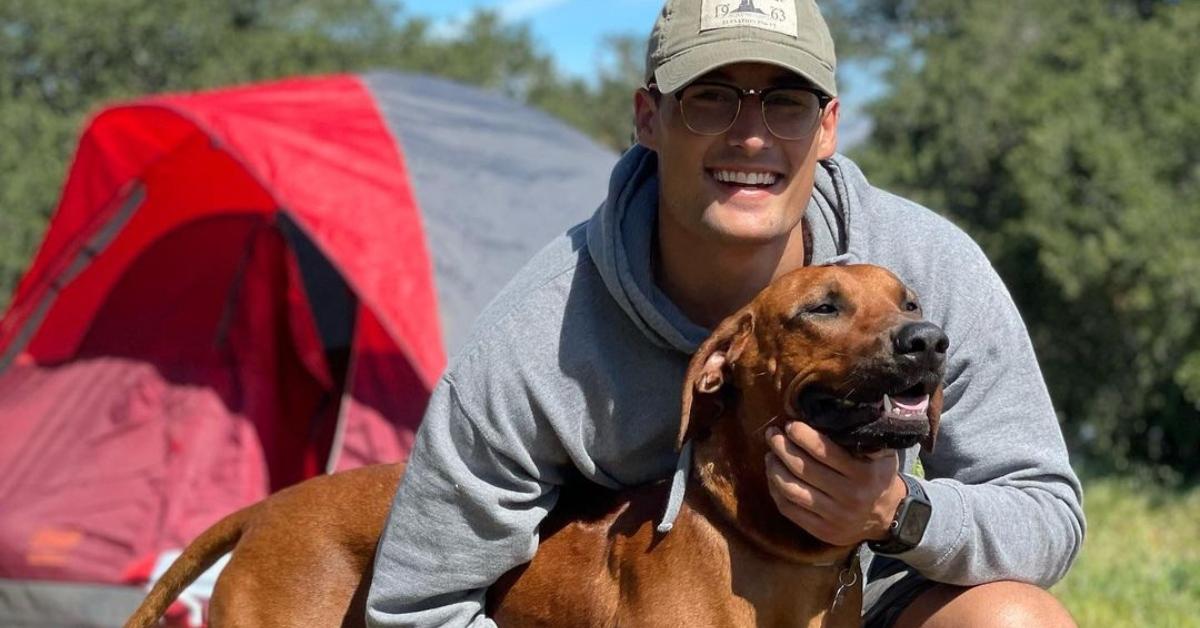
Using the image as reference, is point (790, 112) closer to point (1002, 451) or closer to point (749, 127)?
point (749, 127)

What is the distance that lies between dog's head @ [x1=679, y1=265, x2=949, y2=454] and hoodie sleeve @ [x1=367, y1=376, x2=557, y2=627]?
397 mm

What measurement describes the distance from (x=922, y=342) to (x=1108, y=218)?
7.45 m

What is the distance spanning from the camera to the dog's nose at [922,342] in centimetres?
274

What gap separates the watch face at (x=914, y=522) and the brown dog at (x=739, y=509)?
0.15 m

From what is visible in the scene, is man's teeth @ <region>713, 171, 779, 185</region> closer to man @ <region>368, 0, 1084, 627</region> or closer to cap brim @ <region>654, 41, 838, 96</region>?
man @ <region>368, 0, 1084, 627</region>

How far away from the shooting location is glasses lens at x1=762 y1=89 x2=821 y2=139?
3.19 metres

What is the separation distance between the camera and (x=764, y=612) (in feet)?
9.96

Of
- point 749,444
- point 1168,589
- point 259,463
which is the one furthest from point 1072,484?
point 259,463

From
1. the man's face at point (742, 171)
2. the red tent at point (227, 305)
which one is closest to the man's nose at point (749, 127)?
the man's face at point (742, 171)

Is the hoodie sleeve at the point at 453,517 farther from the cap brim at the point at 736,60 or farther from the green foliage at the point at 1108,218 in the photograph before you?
the green foliage at the point at 1108,218

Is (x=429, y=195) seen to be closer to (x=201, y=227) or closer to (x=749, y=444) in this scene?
(x=201, y=227)

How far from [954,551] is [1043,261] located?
297 inches

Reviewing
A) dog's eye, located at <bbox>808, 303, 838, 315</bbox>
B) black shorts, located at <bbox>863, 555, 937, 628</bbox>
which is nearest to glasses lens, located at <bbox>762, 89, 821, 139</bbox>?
dog's eye, located at <bbox>808, 303, 838, 315</bbox>

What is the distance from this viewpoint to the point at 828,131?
3428mm
